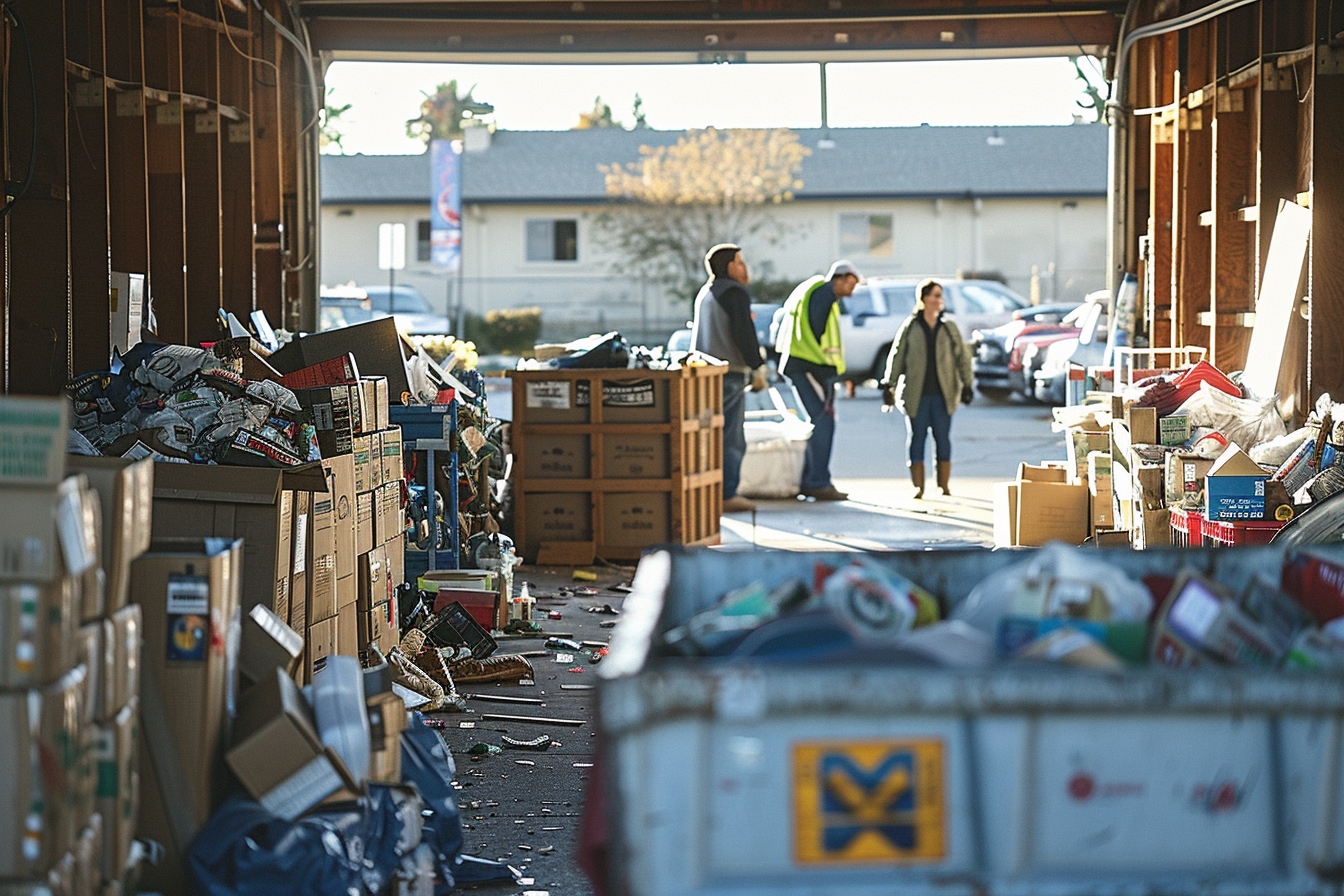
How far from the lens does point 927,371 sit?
44.3 ft

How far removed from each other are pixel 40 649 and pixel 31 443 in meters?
0.42

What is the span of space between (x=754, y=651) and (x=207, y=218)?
8035 millimetres

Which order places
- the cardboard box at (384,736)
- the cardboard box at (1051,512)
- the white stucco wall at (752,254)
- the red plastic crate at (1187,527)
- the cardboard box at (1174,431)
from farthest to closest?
the white stucco wall at (752,254)
the cardboard box at (1051,512)
the cardboard box at (1174,431)
the red plastic crate at (1187,527)
the cardboard box at (384,736)

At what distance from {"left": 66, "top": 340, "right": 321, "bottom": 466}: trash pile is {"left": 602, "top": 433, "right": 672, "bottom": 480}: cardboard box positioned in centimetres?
382

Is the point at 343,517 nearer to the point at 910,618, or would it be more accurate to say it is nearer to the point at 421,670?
the point at 421,670

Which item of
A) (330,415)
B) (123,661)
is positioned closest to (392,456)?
(330,415)

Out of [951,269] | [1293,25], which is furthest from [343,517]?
[951,269]

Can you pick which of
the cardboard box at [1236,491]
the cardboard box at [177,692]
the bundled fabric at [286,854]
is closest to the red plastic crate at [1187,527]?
the cardboard box at [1236,491]

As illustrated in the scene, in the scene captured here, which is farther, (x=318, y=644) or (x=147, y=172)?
(x=147, y=172)

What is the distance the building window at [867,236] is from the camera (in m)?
39.0

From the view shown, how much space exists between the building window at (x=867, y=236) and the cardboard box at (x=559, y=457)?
2873cm

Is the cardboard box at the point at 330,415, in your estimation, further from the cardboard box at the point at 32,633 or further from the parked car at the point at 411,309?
the parked car at the point at 411,309

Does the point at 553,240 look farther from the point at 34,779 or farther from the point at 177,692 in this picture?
the point at 34,779

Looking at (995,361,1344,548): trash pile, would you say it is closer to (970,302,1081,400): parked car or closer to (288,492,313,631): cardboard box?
(288,492,313,631): cardboard box
